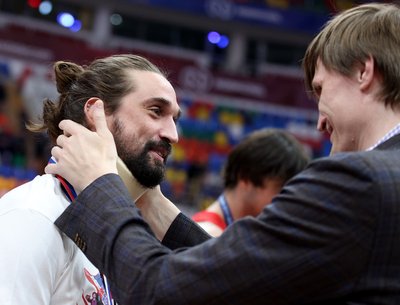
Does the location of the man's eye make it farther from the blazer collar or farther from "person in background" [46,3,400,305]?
the blazer collar

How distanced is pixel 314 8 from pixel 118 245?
1947 cm

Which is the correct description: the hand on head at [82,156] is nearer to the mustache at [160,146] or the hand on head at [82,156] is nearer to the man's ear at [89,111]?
the man's ear at [89,111]

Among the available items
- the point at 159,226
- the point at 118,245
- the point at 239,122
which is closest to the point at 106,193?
the point at 118,245

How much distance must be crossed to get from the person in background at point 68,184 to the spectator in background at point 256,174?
1.39 m

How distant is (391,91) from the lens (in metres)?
1.66

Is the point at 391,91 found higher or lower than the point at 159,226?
higher

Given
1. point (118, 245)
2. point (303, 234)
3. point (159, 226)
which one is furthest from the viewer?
point (159, 226)

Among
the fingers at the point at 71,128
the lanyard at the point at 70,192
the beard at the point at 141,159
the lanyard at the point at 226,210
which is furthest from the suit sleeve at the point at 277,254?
the lanyard at the point at 226,210

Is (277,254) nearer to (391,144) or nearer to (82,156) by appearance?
(391,144)

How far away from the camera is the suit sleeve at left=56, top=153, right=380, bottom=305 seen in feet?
4.82

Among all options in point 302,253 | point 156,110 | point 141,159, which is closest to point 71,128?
point 141,159

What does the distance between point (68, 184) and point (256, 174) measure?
1829mm

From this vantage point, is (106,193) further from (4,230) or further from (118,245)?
(4,230)

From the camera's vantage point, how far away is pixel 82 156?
5.84 feet
